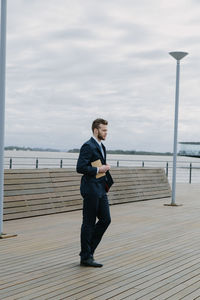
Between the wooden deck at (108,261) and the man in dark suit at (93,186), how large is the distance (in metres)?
0.33

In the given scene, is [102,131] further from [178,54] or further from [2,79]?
[178,54]

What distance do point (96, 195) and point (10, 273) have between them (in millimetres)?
1237

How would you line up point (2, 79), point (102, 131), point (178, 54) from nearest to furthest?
1. point (102, 131)
2. point (2, 79)
3. point (178, 54)

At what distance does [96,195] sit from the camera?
564cm

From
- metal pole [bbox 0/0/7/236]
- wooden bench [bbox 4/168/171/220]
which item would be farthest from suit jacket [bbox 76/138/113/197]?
wooden bench [bbox 4/168/171/220]

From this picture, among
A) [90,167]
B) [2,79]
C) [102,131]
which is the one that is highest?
[2,79]

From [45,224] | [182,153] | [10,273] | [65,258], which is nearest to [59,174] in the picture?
[45,224]

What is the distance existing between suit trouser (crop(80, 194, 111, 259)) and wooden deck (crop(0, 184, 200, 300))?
0.89 feet

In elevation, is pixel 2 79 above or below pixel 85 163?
above

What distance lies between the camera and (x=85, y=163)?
5.57 meters

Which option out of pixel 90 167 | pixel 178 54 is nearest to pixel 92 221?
pixel 90 167

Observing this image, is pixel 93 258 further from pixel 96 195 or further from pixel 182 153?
pixel 182 153

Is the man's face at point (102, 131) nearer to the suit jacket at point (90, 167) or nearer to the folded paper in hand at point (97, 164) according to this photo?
the suit jacket at point (90, 167)

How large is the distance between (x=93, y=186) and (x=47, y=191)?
17.6ft
